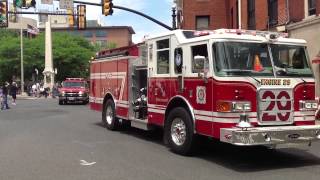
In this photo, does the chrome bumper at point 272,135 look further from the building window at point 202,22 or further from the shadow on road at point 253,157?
the building window at point 202,22

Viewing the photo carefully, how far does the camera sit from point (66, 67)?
83.2 m

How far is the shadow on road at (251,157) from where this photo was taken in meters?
11.0

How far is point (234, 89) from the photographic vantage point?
10.7m

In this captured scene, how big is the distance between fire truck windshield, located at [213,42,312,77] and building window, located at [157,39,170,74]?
216cm

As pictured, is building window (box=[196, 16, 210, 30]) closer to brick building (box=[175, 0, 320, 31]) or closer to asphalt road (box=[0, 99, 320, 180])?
brick building (box=[175, 0, 320, 31])

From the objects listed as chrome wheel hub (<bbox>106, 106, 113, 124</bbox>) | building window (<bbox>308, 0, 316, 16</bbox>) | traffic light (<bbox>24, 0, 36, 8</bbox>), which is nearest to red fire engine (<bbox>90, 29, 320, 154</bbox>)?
chrome wheel hub (<bbox>106, 106, 113, 124</bbox>)

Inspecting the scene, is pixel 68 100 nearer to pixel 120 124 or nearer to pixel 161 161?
pixel 120 124

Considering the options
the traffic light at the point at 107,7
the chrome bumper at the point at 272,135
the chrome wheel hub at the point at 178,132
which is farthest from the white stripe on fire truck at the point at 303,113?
the traffic light at the point at 107,7

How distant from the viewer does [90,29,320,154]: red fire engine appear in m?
10.7

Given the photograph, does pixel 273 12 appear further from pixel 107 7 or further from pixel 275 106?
pixel 275 106

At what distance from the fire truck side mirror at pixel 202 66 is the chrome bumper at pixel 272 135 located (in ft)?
4.00

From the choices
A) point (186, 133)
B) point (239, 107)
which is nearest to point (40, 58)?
point (186, 133)

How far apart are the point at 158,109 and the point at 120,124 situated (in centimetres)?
446

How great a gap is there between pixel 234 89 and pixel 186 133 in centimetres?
180
